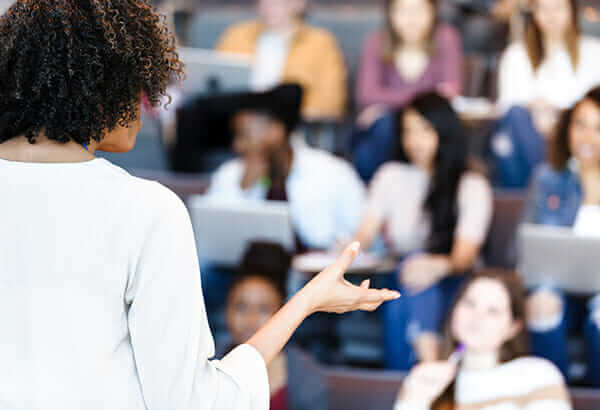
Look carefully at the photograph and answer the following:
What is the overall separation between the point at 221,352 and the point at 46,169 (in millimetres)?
1272

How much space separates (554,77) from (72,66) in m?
2.12

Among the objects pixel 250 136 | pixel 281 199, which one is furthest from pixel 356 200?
pixel 250 136

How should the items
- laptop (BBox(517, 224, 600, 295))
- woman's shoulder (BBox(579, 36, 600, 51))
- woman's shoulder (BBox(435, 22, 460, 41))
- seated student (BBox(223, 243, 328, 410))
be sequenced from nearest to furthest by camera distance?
1. laptop (BBox(517, 224, 600, 295))
2. seated student (BBox(223, 243, 328, 410))
3. woman's shoulder (BBox(579, 36, 600, 51))
4. woman's shoulder (BBox(435, 22, 460, 41))

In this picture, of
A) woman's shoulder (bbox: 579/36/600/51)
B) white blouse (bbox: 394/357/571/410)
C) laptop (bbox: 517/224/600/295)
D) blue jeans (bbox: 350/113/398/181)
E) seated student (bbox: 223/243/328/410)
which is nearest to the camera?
white blouse (bbox: 394/357/571/410)

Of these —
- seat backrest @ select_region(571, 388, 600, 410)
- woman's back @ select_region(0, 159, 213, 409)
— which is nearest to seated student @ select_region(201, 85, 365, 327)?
seat backrest @ select_region(571, 388, 600, 410)

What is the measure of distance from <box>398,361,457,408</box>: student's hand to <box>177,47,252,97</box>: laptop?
119 cm

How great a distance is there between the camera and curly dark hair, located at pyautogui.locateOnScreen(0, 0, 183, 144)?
0.58 m

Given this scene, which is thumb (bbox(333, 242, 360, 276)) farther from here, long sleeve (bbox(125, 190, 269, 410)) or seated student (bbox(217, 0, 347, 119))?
seated student (bbox(217, 0, 347, 119))

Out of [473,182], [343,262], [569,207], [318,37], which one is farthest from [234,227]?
[343,262]

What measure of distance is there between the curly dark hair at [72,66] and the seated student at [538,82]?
1.84 metres

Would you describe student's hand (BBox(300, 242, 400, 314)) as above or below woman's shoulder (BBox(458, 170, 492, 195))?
above

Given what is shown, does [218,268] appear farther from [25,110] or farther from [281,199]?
[25,110]

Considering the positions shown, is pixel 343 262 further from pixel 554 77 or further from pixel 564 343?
pixel 554 77

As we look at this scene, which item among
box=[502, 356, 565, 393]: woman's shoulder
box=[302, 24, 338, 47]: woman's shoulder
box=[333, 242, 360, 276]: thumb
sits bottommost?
Result: box=[502, 356, 565, 393]: woman's shoulder
